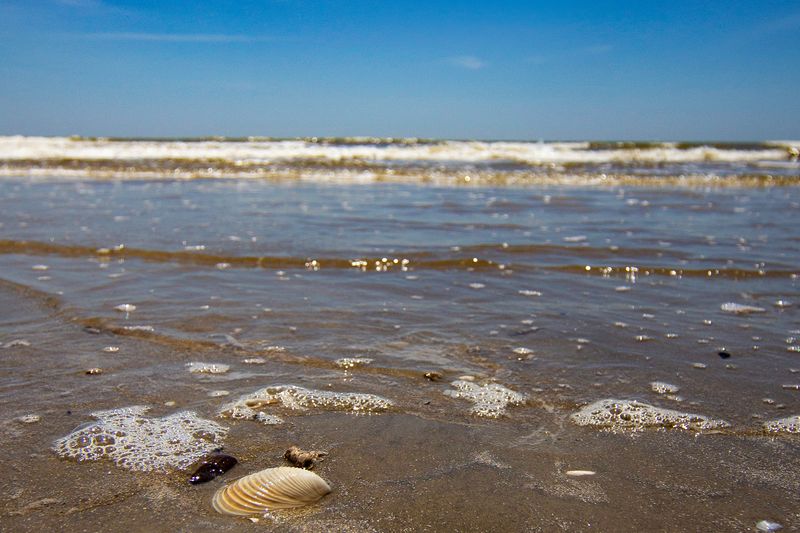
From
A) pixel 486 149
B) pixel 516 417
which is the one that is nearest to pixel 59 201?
pixel 516 417

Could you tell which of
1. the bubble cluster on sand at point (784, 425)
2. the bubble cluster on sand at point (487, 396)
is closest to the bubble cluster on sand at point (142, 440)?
the bubble cluster on sand at point (487, 396)

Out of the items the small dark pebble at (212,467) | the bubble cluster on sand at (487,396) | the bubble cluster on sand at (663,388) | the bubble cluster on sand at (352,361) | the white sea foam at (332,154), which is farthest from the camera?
the white sea foam at (332,154)

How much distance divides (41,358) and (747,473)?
111 inches

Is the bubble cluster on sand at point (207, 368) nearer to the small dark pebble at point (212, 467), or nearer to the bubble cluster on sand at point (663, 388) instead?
the small dark pebble at point (212, 467)

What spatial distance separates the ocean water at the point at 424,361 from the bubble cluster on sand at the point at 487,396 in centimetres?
1

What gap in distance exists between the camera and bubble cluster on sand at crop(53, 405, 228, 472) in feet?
6.42

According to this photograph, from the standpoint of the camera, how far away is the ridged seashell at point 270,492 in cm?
168

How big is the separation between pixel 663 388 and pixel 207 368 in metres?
1.94

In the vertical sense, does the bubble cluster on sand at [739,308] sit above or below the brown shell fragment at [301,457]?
above

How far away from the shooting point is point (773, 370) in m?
2.79

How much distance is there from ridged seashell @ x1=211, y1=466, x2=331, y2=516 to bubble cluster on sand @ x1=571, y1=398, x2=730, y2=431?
102 cm

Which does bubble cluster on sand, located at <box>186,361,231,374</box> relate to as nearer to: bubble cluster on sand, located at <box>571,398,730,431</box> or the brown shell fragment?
the brown shell fragment

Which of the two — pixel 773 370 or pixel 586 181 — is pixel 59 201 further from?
pixel 586 181

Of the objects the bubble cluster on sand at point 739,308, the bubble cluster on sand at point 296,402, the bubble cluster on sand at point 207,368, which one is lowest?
the bubble cluster on sand at point 296,402
